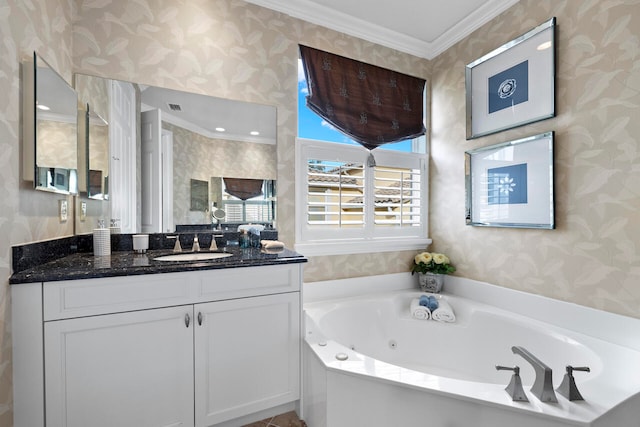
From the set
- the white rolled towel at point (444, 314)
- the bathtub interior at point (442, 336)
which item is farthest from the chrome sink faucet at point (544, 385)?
the white rolled towel at point (444, 314)

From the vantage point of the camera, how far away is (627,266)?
148 centimetres

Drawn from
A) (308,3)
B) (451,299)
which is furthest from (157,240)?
(451,299)

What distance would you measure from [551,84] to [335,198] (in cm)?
154

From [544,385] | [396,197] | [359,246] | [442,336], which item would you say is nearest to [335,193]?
[359,246]

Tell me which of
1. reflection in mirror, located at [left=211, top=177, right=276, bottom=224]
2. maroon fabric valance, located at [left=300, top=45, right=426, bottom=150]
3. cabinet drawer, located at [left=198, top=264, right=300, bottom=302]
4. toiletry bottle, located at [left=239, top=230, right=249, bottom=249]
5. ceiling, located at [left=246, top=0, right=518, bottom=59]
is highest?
ceiling, located at [left=246, top=0, right=518, bottom=59]

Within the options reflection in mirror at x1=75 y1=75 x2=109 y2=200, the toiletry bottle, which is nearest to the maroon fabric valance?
the toiletry bottle

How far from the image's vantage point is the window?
2.23 m

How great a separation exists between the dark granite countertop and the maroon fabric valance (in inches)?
47.0

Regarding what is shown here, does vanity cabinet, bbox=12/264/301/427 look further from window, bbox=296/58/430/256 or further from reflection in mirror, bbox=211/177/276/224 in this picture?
window, bbox=296/58/430/256

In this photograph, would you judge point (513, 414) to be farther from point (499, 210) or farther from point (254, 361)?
point (499, 210)

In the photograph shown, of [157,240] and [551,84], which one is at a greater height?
[551,84]

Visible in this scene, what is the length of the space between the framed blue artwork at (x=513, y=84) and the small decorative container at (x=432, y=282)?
3.81 ft

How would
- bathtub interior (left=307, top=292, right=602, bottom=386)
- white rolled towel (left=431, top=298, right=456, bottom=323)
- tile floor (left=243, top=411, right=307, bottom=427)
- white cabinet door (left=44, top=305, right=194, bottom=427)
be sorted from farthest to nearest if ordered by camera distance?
white rolled towel (left=431, top=298, right=456, bottom=323) < bathtub interior (left=307, top=292, right=602, bottom=386) < tile floor (left=243, top=411, right=307, bottom=427) < white cabinet door (left=44, top=305, right=194, bottom=427)

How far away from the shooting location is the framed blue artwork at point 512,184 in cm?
179
